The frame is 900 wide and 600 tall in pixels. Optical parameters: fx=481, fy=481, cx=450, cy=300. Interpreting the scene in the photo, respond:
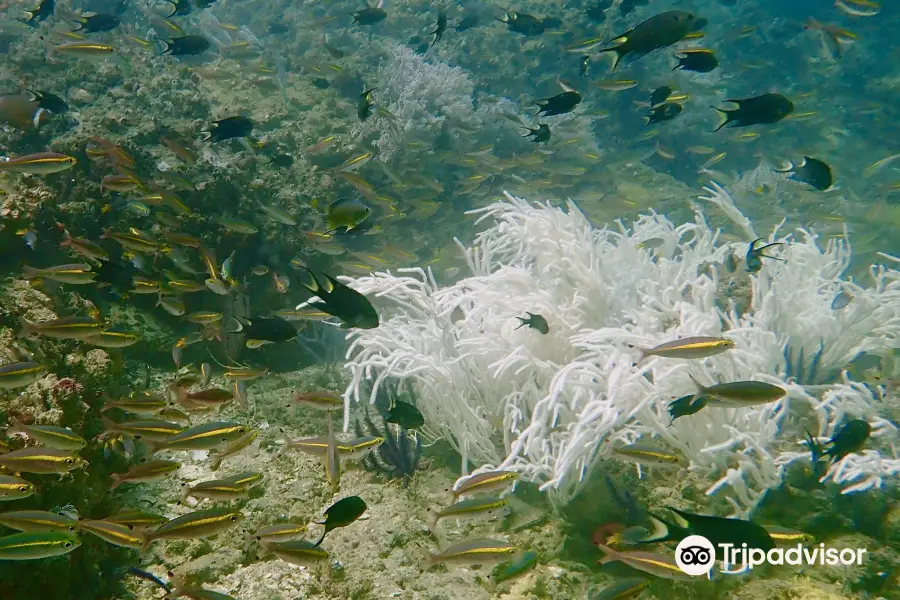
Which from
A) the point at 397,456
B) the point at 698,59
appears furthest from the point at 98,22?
the point at 698,59

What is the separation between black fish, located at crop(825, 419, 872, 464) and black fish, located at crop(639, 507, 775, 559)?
3.30ft

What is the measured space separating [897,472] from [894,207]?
12861mm

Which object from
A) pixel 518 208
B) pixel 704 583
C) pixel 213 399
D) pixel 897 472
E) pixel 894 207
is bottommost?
pixel 894 207

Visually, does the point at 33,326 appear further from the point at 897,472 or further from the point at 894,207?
the point at 894,207

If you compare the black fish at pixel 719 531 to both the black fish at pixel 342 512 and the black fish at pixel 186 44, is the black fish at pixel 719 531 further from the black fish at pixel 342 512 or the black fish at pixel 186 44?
the black fish at pixel 186 44

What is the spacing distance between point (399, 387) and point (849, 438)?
328cm

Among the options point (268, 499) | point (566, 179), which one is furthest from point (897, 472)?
point (566, 179)

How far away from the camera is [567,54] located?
46.1 ft

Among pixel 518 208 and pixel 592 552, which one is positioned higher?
pixel 518 208

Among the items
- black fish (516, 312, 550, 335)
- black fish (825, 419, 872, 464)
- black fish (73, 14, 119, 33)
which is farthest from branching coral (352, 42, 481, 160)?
black fish (825, 419, 872, 464)

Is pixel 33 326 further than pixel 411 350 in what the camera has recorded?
No

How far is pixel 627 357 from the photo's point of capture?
137 inches

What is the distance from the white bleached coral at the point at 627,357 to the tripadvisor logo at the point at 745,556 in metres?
0.33

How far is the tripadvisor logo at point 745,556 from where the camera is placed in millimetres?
2635
